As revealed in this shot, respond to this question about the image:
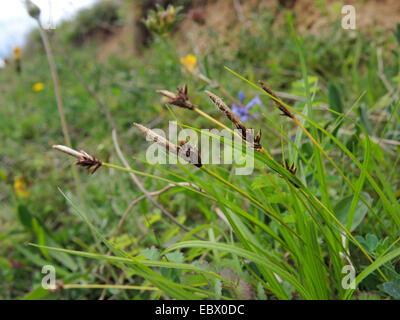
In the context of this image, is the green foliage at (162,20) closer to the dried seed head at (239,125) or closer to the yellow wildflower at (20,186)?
the dried seed head at (239,125)

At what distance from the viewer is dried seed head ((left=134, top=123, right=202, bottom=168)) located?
15.3 inches

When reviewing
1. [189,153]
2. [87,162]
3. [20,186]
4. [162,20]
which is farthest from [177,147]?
[20,186]

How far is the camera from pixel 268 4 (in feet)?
7.28

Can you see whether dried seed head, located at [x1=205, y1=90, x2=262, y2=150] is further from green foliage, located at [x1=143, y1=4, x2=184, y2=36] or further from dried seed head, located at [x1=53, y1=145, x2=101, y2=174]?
green foliage, located at [x1=143, y1=4, x2=184, y2=36]

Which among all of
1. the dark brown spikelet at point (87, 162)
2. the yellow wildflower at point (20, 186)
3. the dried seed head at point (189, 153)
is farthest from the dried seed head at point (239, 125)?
the yellow wildflower at point (20, 186)

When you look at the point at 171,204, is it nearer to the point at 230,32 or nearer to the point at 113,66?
the point at 230,32

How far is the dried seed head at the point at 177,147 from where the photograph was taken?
389 millimetres

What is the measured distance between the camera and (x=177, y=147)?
1.31ft

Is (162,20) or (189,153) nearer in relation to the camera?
(189,153)

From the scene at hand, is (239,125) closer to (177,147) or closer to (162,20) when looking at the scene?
(177,147)

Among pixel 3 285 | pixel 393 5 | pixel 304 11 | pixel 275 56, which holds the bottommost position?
pixel 3 285

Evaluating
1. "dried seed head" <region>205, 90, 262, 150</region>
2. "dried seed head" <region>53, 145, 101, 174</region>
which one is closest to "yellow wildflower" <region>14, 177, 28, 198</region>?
"dried seed head" <region>53, 145, 101, 174</region>
